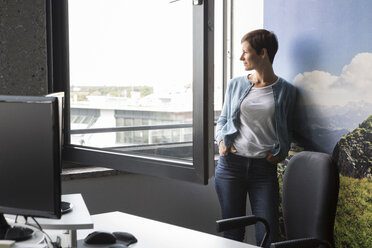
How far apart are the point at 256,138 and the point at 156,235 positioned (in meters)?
1.22

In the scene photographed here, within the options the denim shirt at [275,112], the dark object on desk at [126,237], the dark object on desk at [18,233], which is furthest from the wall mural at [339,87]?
the dark object on desk at [18,233]

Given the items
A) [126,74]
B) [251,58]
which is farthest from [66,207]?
[251,58]

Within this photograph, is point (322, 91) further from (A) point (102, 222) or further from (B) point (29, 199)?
(B) point (29, 199)

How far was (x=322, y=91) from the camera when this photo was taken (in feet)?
9.43

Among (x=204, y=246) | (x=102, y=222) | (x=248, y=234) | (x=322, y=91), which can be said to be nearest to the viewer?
(x=204, y=246)

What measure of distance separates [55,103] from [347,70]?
6.25 ft

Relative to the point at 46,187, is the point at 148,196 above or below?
below

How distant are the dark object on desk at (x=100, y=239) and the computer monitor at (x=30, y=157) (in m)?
0.34

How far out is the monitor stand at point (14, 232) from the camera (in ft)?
4.60

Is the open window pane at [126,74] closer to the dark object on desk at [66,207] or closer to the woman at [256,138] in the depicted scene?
the dark object on desk at [66,207]

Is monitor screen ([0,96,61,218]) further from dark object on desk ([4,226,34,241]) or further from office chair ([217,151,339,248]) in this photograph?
office chair ([217,151,339,248])

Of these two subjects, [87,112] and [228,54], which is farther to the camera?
[228,54]

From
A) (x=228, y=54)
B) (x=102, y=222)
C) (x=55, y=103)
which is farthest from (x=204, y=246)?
(x=228, y=54)

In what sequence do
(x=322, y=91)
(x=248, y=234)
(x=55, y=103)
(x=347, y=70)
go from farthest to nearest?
(x=248, y=234), (x=322, y=91), (x=347, y=70), (x=55, y=103)
